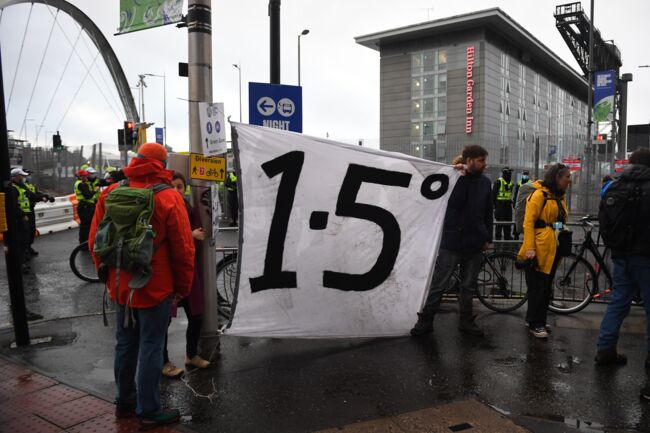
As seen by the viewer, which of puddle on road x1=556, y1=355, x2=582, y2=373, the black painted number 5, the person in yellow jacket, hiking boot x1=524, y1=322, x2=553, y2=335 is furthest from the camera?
hiking boot x1=524, y1=322, x2=553, y2=335

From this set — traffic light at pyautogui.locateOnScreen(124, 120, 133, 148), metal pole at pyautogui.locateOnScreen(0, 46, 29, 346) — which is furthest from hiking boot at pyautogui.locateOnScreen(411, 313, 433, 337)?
traffic light at pyautogui.locateOnScreen(124, 120, 133, 148)

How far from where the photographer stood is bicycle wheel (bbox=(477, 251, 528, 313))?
6.43 metres

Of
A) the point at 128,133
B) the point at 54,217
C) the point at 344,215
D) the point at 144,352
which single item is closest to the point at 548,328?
the point at 344,215

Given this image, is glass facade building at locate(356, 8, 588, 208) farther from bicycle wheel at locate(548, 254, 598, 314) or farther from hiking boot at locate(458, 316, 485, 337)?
hiking boot at locate(458, 316, 485, 337)

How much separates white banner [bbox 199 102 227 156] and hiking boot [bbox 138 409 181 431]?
234 cm

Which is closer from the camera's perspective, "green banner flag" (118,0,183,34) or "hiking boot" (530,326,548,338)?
"hiking boot" (530,326,548,338)

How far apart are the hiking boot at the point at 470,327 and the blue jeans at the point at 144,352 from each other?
10.9 ft

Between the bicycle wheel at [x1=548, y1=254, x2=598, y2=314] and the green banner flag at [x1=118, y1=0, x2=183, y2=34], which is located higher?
the green banner flag at [x1=118, y1=0, x2=183, y2=34]

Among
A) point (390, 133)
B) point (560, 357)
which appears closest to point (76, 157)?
point (560, 357)

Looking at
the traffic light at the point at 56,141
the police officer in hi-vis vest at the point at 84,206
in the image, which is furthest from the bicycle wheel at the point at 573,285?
the traffic light at the point at 56,141

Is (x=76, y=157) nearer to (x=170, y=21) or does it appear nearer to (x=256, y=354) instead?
(x=170, y=21)

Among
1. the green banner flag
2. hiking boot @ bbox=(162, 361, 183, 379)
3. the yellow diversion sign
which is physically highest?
the green banner flag

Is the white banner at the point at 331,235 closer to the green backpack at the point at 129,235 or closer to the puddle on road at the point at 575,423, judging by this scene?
the green backpack at the point at 129,235

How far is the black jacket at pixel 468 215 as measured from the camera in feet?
17.7
